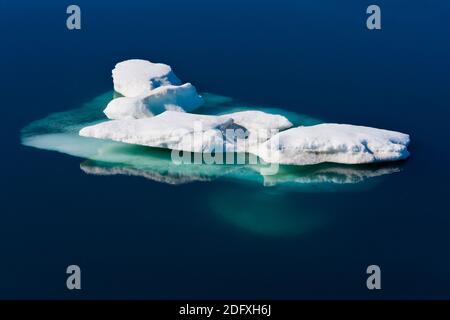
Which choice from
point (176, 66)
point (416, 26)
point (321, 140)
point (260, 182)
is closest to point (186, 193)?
point (260, 182)

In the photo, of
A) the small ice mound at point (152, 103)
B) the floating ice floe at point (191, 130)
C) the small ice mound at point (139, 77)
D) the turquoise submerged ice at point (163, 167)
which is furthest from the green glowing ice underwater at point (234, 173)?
the small ice mound at point (139, 77)

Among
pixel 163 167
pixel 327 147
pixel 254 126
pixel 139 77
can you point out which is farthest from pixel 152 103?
pixel 327 147

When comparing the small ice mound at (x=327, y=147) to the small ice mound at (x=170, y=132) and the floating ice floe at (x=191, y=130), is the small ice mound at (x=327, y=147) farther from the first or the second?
the small ice mound at (x=170, y=132)

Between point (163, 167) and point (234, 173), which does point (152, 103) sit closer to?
point (163, 167)

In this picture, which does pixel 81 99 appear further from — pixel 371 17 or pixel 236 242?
pixel 371 17

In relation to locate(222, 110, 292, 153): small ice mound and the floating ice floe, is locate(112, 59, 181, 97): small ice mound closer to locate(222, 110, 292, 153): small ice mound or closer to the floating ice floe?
the floating ice floe

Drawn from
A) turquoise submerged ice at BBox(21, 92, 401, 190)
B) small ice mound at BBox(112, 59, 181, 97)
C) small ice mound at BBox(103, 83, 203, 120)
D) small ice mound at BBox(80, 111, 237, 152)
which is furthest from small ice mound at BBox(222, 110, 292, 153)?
small ice mound at BBox(112, 59, 181, 97)
